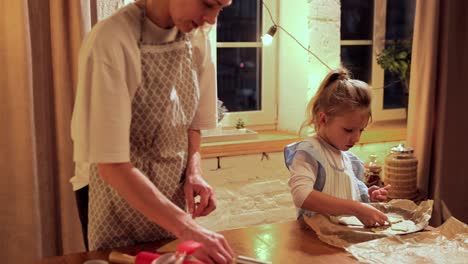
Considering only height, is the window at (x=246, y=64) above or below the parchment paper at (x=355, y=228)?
above

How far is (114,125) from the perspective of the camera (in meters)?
1.05

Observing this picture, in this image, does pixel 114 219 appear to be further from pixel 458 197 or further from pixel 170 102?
pixel 458 197

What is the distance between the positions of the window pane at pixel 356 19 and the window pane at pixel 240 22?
1.52ft

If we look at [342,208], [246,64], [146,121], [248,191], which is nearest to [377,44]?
[246,64]

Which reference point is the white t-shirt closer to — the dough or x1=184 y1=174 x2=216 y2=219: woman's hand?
x1=184 y1=174 x2=216 y2=219: woman's hand

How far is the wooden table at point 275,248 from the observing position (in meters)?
1.21

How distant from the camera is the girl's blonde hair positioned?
1633mm

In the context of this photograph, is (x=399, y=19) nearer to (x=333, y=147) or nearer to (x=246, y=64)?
(x=246, y=64)

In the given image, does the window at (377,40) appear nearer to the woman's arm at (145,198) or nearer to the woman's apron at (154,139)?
the woman's apron at (154,139)

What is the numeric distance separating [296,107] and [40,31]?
1.28 metres

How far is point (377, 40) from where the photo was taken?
2969mm

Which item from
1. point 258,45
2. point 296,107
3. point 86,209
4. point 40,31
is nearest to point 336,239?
point 86,209

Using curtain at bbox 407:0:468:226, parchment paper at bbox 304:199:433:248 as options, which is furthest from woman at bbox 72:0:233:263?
curtain at bbox 407:0:468:226

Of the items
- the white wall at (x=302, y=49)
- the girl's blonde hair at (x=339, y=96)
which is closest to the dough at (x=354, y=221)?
the girl's blonde hair at (x=339, y=96)
